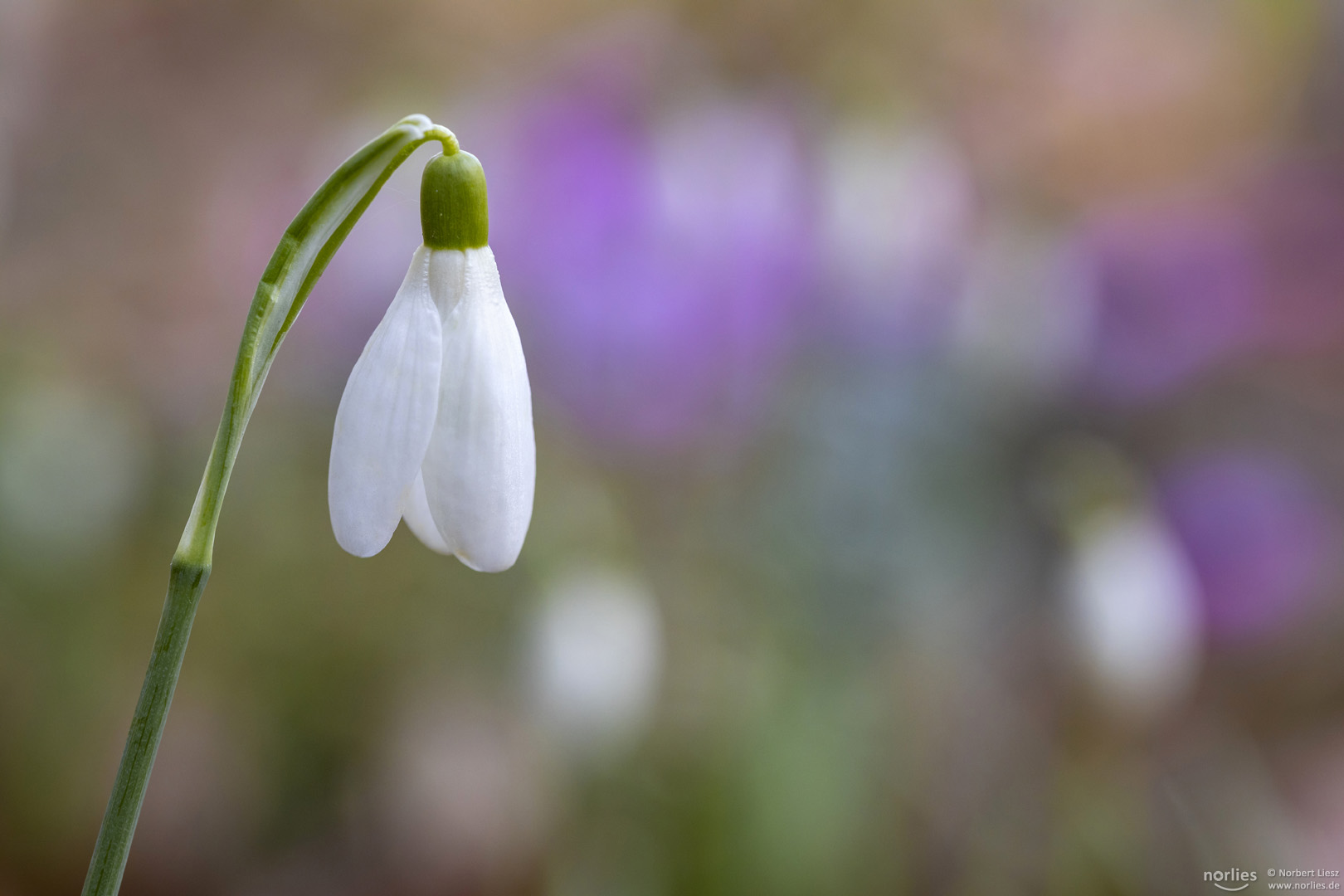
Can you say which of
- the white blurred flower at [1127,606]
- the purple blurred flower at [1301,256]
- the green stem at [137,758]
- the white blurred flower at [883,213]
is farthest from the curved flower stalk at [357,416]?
the purple blurred flower at [1301,256]

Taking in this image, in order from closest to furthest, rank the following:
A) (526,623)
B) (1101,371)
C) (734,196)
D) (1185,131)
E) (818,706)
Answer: (526,623)
(818,706)
(734,196)
(1101,371)
(1185,131)

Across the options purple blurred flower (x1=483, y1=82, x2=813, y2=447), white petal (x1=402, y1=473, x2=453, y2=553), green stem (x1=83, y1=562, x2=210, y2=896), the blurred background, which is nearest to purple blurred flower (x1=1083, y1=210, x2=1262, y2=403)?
the blurred background

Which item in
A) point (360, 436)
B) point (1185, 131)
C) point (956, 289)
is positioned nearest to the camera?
point (360, 436)

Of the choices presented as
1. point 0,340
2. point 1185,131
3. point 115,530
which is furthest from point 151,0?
point 1185,131

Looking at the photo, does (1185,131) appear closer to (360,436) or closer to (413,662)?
(413,662)

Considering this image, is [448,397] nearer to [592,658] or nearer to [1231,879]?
[592,658]

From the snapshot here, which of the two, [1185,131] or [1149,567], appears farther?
[1185,131]

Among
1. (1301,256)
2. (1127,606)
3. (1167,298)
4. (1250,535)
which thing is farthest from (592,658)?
(1301,256)

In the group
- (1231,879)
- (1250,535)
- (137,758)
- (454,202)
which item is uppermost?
(454,202)

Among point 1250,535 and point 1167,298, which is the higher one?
point 1167,298
